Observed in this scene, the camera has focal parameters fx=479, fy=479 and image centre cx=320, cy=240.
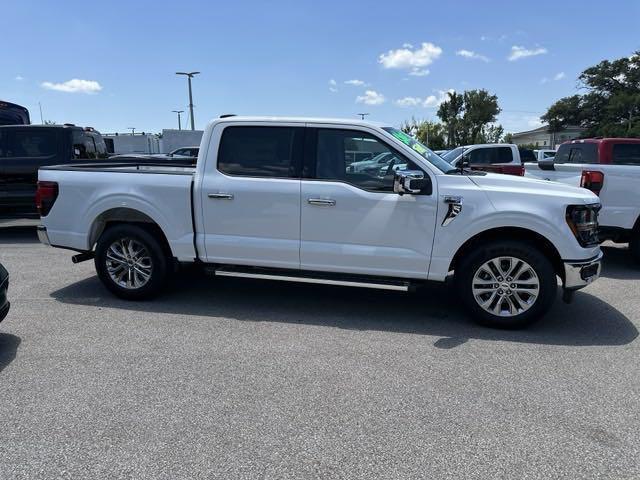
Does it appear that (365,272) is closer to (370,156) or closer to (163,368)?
(370,156)

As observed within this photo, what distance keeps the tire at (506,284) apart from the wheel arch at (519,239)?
0.09m

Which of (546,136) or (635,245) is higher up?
(546,136)

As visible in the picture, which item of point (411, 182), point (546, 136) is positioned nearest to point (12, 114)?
point (411, 182)

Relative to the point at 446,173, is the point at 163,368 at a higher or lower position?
lower

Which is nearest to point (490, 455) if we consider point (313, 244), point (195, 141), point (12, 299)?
point (313, 244)

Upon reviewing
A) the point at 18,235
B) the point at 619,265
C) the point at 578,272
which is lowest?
the point at 18,235

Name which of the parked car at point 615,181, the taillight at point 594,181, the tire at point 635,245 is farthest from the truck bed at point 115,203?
the tire at point 635,245

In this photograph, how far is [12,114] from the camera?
1295cm

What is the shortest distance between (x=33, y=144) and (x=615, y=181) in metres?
9.97

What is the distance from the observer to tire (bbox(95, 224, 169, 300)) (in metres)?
5.31

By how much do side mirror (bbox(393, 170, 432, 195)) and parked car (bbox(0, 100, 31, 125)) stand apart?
1236cm

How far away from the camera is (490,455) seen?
2.75 m

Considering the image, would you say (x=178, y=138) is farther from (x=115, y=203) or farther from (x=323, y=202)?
(x=323, y=202)

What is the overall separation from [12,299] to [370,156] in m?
4.38
